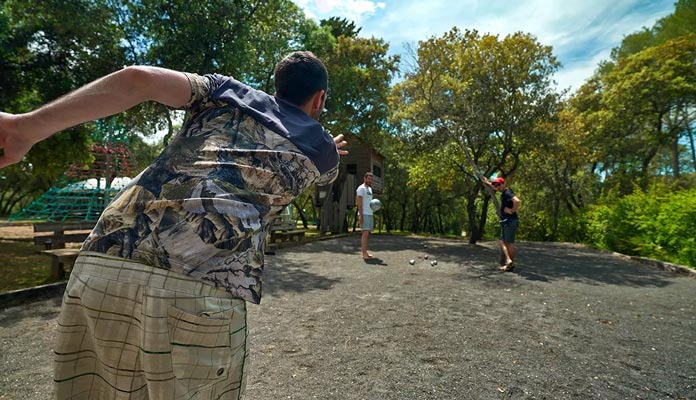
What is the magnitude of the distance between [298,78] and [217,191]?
647mm

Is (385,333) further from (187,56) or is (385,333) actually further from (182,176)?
(187,56)

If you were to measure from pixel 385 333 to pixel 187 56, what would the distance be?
930 cm

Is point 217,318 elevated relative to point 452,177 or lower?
lower

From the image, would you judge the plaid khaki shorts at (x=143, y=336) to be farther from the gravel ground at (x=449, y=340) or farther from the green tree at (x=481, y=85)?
the green tree at (x=481, y=85)

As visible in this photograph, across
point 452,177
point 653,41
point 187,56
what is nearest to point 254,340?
point 187,56

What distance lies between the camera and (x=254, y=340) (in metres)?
3.98

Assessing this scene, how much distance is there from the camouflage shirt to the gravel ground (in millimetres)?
2114

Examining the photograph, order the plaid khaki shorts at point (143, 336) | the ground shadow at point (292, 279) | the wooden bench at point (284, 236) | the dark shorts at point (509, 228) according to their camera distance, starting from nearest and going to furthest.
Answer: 1. the plaid khaki shorts at point (143, 336)
2. the ground shadow at point (292, 279)
3. the dark shorts at point (509, 228)
4. the wooden bench at point (284, 236)

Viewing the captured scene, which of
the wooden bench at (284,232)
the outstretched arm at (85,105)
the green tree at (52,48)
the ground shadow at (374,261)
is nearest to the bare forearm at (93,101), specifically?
the outstretched arm at (85,105)

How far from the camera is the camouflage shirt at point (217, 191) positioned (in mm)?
1149

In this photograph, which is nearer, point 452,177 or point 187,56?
point 187,56

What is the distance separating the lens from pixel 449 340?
158 inches

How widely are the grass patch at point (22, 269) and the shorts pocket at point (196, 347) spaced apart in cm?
693

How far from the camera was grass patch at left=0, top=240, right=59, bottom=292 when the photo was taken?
6273mm
